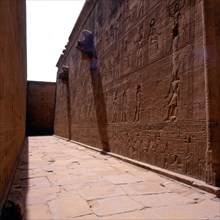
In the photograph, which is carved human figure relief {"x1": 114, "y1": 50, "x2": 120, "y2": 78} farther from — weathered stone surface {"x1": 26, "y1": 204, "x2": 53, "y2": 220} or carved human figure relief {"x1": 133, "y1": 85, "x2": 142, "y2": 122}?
weathered stone surface {"x1": 26, "y1": 204, "x2": 53, "y2": 220}

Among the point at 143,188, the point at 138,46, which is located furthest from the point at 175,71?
the point at 143,188

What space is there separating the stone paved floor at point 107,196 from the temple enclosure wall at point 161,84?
509 millimetres

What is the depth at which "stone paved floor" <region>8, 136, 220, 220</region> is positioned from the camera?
262cm

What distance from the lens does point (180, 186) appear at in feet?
12.3

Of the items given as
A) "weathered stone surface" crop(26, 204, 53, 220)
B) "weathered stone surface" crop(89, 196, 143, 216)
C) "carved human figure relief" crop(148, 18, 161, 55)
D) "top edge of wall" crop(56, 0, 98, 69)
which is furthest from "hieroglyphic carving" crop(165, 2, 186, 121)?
"top edge of wall" crop(56, 0, 98, 69)

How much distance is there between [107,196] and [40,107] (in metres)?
19.2

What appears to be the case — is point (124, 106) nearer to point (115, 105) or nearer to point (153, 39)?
point (115, 105)

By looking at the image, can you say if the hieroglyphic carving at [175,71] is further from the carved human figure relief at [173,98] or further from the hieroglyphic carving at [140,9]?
the hieroglyphic carving at [140,9]

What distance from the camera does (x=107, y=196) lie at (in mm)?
3240

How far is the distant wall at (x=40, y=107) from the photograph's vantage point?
20.9m

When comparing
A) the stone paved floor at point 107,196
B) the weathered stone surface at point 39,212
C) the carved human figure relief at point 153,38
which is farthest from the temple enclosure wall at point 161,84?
the weathered stone surface at point 39,212

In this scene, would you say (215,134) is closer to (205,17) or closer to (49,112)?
(205,17)

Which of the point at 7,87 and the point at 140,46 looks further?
the point at 140,46

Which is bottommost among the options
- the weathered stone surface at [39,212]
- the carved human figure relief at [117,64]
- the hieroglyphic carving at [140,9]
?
the weathered stone surface at [39,212]
